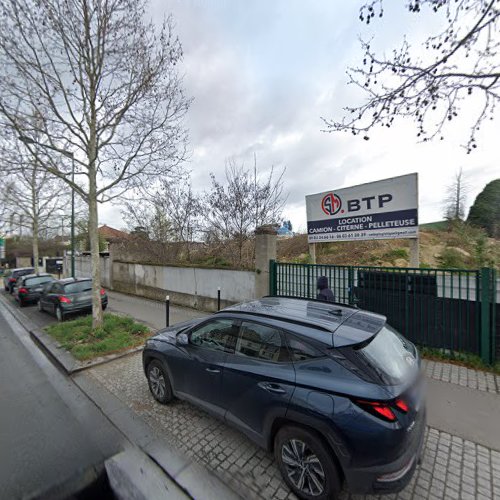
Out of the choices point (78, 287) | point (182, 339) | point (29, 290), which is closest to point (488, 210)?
point (182, 339)

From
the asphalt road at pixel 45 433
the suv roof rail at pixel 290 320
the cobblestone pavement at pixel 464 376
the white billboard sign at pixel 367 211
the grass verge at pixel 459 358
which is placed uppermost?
the white billboard sign at pixel 367 211

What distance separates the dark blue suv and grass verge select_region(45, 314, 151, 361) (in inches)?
128

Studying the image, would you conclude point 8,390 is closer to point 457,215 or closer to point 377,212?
point 377,212

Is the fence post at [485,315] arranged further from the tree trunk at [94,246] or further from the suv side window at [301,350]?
the tree trunk at [94,246]

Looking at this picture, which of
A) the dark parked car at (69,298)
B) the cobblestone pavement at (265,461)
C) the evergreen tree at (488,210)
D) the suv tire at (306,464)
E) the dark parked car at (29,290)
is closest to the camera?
the suv tire at (306,464)

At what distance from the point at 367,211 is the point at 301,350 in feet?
15.9

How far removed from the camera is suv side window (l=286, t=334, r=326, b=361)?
2.23 meters

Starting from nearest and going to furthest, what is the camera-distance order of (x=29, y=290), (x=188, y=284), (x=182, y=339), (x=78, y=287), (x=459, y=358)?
(x=182, y=339)
(x=459, y=358)
(x=78, y=287)
(x=188, y=284)
(x=29, y=290)

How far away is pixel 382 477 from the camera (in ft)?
6.07

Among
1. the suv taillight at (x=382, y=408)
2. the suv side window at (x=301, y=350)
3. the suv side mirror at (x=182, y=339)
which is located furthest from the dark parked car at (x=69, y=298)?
the suv taillight at (x=382, y=408)

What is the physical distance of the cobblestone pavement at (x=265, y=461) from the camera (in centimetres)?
223

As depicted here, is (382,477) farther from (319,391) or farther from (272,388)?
(272,388)

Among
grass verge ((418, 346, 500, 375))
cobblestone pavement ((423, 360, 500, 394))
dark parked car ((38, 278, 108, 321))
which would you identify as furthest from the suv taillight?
dark parked car ((38, 278, 108, 321))

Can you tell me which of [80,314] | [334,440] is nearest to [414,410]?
[334,440]
